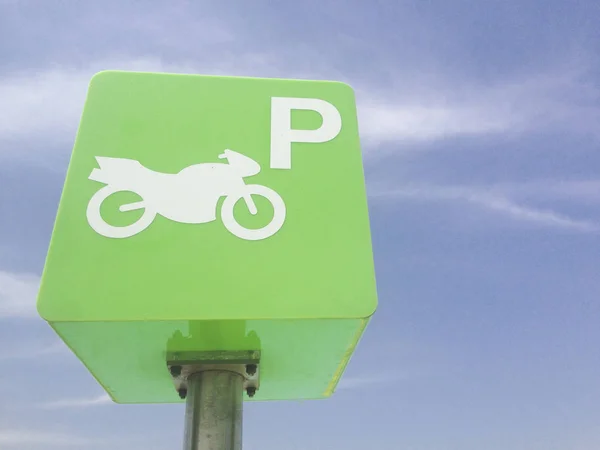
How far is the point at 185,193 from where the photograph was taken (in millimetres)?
3426

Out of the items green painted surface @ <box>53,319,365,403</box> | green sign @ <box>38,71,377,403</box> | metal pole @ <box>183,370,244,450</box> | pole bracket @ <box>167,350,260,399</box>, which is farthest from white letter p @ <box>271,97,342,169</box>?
metal pole @ <box>183,370,244,450</box>

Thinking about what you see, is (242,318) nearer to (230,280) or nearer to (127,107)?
(230,280)

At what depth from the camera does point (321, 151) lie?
12.0ft

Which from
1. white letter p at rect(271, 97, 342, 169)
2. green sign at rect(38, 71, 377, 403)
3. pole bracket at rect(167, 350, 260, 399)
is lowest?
pole bracket at rect(167, 350, 260, 399)

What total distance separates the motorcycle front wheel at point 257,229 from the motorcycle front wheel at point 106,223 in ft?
1.25

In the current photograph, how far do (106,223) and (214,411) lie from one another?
120 centimetres

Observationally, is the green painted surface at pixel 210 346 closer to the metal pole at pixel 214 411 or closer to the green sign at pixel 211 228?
the green sign at pixel 211 228

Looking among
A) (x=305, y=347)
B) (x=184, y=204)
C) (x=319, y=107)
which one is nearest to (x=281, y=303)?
(x=305, y=347)

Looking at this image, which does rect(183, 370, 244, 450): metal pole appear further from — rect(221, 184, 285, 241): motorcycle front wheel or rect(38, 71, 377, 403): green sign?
rect(221, 184, 285, 241): motorcycle front wheel

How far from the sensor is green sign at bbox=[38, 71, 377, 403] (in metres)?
3.17

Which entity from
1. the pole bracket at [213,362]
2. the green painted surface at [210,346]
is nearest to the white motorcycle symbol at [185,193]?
the green painted surface at [210,346]

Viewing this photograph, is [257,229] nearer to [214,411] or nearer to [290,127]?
[290,127]

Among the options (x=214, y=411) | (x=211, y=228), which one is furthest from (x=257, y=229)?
(x=214, y=411)

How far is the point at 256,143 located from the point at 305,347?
116 cm
